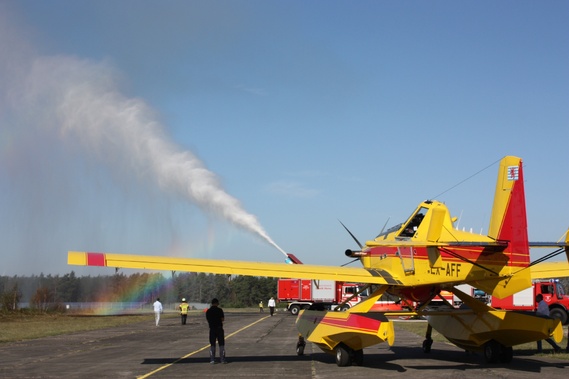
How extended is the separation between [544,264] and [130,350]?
14382 millimetres

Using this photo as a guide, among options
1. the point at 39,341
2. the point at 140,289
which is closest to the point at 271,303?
the point at 39,341

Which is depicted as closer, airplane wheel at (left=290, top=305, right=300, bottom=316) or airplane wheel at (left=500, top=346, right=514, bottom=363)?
airplane wheel at (left=500, top=346, right=514, bottom=363)

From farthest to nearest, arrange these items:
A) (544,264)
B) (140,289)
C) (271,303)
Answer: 1. (140,289)
2. (271,303)
3. (544,264)

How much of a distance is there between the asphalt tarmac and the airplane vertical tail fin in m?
2.80

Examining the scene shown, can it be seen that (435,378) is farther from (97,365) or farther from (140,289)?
(140,289)

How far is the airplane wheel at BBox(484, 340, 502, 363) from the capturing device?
55.7 ft

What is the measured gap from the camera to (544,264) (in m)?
20.4

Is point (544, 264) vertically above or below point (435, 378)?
above

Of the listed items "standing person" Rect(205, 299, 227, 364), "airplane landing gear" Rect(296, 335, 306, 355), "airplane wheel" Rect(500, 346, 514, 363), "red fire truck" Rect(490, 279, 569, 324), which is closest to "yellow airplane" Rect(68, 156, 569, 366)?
"airplane wheel" Rect(500, 346, 514, 363)

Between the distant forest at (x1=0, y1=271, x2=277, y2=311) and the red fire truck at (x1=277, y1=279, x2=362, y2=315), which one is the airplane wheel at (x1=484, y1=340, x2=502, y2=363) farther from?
the distant forest at (x1=0, y1=271, x2=277, y2=311)

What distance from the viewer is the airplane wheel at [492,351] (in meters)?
17.0

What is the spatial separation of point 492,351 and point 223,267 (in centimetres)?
758

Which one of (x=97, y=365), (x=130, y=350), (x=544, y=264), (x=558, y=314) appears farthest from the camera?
(x=558, y=314)

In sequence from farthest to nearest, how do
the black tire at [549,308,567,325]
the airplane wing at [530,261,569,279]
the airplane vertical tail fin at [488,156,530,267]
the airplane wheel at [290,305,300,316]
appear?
the airplane wheel at [290,305,300,316] → the black tire at [549,308,567,325] → the airplane wing at [530,261,569,279] → the airplane vertical tail fin at [488,156,530,267]
